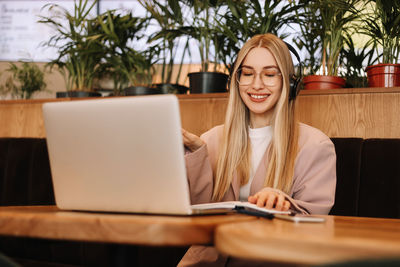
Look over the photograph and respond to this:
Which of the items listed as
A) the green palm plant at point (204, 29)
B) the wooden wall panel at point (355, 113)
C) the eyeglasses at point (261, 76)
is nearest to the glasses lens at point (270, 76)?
the eyeglasses at point (261, 76)

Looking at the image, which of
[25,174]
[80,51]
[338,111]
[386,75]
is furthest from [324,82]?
[25,174]

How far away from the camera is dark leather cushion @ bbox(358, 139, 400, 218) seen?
148cm

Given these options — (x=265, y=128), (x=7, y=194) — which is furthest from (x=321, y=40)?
(x=7, y=194)

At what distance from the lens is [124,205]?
0.80 metres

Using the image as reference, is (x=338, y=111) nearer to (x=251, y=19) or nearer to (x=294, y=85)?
(x=294, y=85)

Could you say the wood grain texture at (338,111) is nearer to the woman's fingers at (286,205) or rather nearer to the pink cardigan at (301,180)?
the pink cardigan at (301,180)

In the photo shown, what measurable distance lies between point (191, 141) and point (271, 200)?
311 mm

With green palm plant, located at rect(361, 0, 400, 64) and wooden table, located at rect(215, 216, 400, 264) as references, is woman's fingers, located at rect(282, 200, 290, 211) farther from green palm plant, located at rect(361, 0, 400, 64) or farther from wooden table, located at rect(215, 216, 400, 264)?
green palm plant, located at rect(361, 0, 400, 64)

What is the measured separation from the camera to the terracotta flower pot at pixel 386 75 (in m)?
1.71

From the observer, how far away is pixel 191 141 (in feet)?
3.97

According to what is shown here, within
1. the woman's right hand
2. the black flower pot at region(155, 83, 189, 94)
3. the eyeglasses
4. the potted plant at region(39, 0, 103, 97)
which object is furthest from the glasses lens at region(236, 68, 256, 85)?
the potted plant at region(39, 0, 103, 97)

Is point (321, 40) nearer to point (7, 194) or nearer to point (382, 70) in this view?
point (382, 70)

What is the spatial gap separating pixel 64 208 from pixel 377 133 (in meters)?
1.35

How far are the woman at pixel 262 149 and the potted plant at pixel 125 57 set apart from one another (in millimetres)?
791
